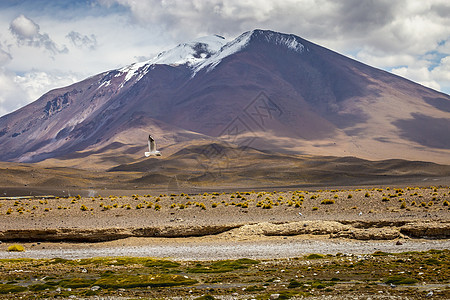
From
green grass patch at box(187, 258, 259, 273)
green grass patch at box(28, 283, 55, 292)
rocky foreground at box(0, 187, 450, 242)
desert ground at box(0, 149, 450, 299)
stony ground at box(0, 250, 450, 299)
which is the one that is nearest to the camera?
stony ground at box(0, 250, 450, 299)

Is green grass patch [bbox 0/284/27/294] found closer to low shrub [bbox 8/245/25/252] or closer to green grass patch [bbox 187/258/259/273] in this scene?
green grass patch [bbox 187/258/259/273]

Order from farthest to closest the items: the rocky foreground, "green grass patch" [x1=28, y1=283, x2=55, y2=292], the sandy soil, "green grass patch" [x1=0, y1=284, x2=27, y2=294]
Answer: the rocky foreground < the sandy soil < "green grass patch" [x1=28, y1=283, x2=55, y2=292] < "green grass patch" [x1=0, y1=284, x2=27, y2=294]

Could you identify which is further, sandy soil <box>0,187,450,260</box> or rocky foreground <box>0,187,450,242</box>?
rocky foreground <box>0,187,450,242</box>

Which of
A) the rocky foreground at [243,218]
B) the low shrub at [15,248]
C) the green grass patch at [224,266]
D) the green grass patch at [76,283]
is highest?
the rocky foreground at [243,218]

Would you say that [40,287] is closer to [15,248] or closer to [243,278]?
[243,278]

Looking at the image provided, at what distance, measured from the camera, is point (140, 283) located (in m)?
16.8

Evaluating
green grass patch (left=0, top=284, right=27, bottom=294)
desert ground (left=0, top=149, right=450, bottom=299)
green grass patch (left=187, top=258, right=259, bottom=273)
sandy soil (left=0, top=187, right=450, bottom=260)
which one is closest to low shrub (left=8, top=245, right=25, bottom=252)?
desert ground (left=0, top=149, right=450, bottom=299)

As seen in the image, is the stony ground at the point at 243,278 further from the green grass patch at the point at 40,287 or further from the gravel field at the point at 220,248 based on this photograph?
the gravel field at the point at 220,248

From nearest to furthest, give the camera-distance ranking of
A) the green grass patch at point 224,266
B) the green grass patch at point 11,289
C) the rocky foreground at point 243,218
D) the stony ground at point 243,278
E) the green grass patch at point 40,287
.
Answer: the stony ground at point 243,278, the green grass patch at point 11,289, the green grass patch at point 40,287, the green grass patch at point 224,266, the rocky foreground at point 243,218

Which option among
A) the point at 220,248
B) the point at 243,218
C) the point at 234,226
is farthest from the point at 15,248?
the point at 243,218

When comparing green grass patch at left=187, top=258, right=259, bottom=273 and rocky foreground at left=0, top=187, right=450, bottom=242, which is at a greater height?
rocky foreground at left=0, top=187, right=450, bottom=242

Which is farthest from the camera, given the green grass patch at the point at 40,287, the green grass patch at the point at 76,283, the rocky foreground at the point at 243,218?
the rocky foreground at the point at 243,218

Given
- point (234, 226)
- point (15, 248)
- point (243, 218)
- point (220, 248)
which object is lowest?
point (220, 248)

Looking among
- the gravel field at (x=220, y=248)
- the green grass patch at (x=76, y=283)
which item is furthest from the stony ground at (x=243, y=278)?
the gravel field at (x=220, y=248)
